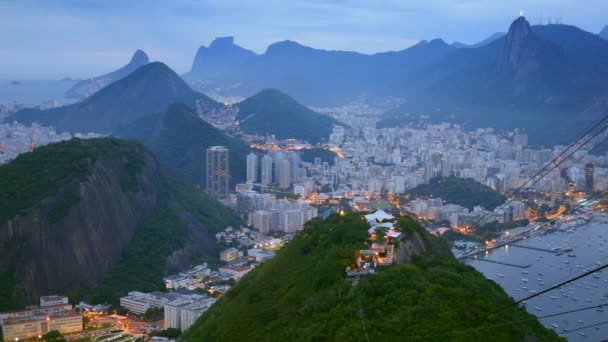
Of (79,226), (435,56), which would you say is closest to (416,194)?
(79,226)

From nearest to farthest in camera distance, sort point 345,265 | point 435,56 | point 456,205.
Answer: point 345,265 → point 456,205 → point 435,56

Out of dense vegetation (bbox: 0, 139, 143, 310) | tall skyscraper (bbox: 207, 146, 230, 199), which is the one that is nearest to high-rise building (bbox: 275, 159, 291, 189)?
tall skyscraper (bbox: 207, 146, 230, 199)

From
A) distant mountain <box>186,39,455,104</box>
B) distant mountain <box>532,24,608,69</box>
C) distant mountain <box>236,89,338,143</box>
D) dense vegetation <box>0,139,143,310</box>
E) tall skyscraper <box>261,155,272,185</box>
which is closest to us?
dense vegetation <box>0,139,143,310</box>

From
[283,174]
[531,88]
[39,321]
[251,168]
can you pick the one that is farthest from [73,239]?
[531,88]

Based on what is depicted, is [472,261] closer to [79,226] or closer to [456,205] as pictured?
[456,205]

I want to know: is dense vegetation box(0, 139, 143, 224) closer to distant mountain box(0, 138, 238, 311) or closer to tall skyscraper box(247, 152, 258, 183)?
distant mountain box(0, 138, 238, 311)

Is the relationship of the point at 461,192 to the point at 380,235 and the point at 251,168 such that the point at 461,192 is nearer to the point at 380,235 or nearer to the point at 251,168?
the point at 251,168
